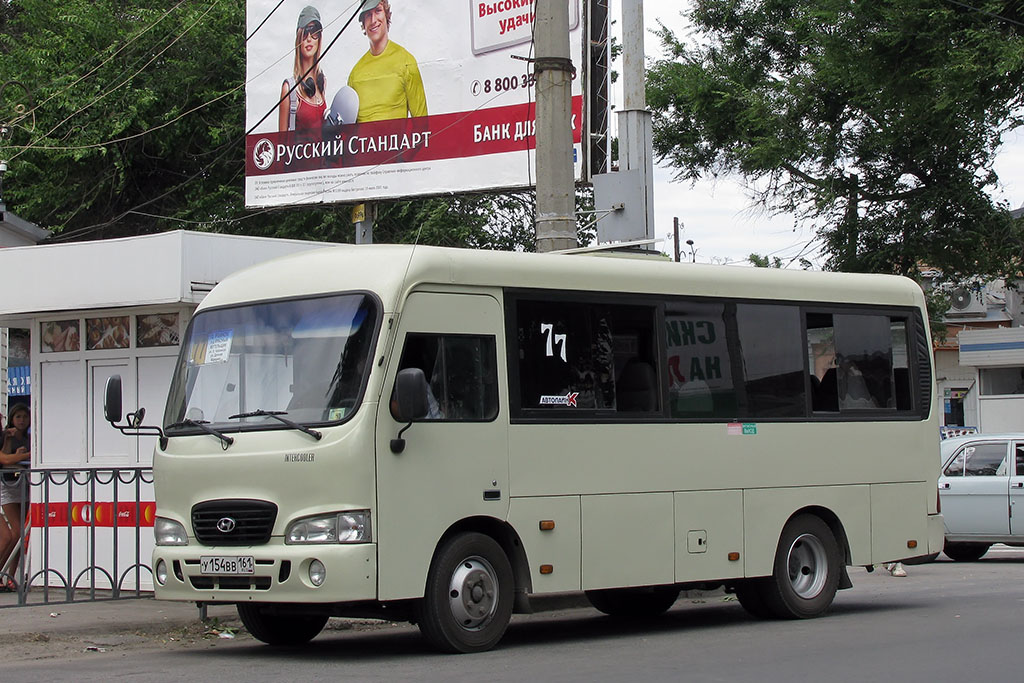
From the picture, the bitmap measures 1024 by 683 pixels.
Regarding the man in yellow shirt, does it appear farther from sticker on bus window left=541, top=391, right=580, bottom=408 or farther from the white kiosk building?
sticker on bus window left=541, top=391, right=580, bottom=408

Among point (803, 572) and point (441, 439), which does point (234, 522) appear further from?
point (803, 572)

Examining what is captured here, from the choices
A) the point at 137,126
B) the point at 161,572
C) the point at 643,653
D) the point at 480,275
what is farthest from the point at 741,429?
the point at 137,126

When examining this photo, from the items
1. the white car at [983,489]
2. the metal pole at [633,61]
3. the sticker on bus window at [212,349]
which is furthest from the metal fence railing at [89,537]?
the white car at [983,489]

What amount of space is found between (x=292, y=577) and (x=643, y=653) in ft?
8.41

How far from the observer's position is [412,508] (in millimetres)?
10016

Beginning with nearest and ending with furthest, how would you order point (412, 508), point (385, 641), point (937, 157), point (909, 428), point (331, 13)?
1. point (412, 508)
2. point (385, 641)
3. point (909, 428)
4. point (331, 13)
5. point (937, 157)

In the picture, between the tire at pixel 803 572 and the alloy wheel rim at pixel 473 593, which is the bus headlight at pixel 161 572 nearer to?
the alloy wheel rim at pixel 473 593

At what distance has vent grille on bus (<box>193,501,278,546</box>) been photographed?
9.98m

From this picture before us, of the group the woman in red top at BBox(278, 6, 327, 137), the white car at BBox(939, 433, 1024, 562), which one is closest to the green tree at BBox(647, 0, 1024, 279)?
the white car at BBox(939, 433, 1024, 562)

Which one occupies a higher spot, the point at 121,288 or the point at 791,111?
the point at 791,111

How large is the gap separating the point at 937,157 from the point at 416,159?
1107 cm

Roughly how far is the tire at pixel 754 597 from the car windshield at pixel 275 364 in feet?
14.8

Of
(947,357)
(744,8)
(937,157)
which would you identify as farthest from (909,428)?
(947,357)

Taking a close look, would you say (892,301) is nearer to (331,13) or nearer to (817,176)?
(331,13)
